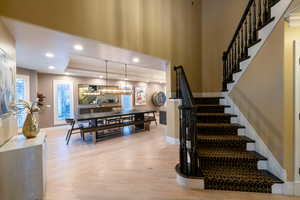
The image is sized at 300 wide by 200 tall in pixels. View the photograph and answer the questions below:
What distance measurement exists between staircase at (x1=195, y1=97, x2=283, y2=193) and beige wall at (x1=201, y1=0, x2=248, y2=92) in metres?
2.22

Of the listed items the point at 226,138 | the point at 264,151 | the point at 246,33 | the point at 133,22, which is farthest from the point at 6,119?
the point at 246,33

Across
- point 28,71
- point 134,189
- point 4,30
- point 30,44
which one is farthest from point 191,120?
point 28,71

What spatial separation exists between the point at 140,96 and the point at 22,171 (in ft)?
31.6

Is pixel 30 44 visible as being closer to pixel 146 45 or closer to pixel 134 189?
pixel 146 45

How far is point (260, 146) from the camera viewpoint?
2.50 metres

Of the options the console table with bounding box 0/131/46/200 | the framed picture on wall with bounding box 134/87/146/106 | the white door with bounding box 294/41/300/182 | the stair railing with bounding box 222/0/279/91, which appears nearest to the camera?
the console table with bounding box 0/131/46/200

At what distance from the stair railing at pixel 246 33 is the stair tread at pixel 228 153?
1.70 m

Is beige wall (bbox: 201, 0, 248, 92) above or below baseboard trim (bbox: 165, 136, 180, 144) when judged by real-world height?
above

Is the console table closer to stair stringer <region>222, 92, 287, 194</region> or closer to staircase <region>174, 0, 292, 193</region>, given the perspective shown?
staircase <region>174, 0, 292, 193</region>

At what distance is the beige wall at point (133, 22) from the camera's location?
2.29 meters

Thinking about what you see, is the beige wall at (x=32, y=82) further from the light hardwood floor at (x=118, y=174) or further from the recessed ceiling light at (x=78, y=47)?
the recessed ceiling light at (x=78, y=47)

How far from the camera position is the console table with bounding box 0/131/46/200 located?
5.95 feet

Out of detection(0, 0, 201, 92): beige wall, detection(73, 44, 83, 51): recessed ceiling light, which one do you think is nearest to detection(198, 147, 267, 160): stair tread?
detection(0, 0, 201, 92): beige wall

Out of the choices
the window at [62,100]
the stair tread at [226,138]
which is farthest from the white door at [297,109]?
the window at [62,100]
